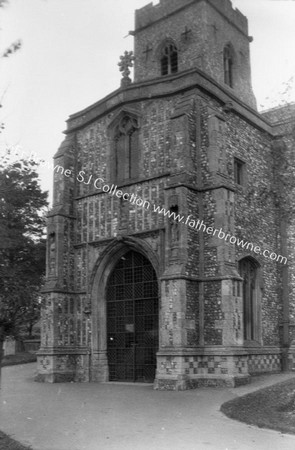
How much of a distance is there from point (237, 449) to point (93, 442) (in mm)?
2351

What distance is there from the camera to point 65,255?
864 inches

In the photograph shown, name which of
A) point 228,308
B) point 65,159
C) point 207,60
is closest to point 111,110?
point 65,159

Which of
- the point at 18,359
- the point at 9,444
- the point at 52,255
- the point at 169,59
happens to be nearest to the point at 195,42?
the point at 169,59

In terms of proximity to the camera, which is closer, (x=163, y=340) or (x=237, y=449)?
(x=237, y=449)

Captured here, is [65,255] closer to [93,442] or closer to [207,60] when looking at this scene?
[207,60]

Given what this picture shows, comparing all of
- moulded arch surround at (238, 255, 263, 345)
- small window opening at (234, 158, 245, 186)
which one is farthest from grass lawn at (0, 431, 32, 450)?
small window opening at (234, 158, 245, 186)

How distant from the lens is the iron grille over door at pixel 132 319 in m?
20.0

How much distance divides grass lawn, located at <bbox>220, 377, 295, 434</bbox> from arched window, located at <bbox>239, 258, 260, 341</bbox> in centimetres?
574

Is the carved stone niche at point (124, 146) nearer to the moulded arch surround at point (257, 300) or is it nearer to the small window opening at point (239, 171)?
the small window opening at point (239, 171)

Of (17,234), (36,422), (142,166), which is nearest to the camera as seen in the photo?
(36,422)

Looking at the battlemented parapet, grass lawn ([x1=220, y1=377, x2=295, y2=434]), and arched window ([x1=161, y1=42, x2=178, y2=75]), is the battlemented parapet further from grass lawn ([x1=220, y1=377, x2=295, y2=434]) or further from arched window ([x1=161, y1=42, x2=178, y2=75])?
grass lawn ([x1=220, y1=377, x2=295, y2=434])

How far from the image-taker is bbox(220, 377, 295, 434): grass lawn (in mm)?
10977

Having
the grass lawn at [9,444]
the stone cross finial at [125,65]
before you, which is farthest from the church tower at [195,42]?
the grass lawn at [9,444]

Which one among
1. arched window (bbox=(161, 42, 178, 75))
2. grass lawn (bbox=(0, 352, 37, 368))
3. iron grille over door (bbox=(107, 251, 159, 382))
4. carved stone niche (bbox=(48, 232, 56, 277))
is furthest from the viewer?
grass lawn (bbox=(0, 352, 37, 368))
